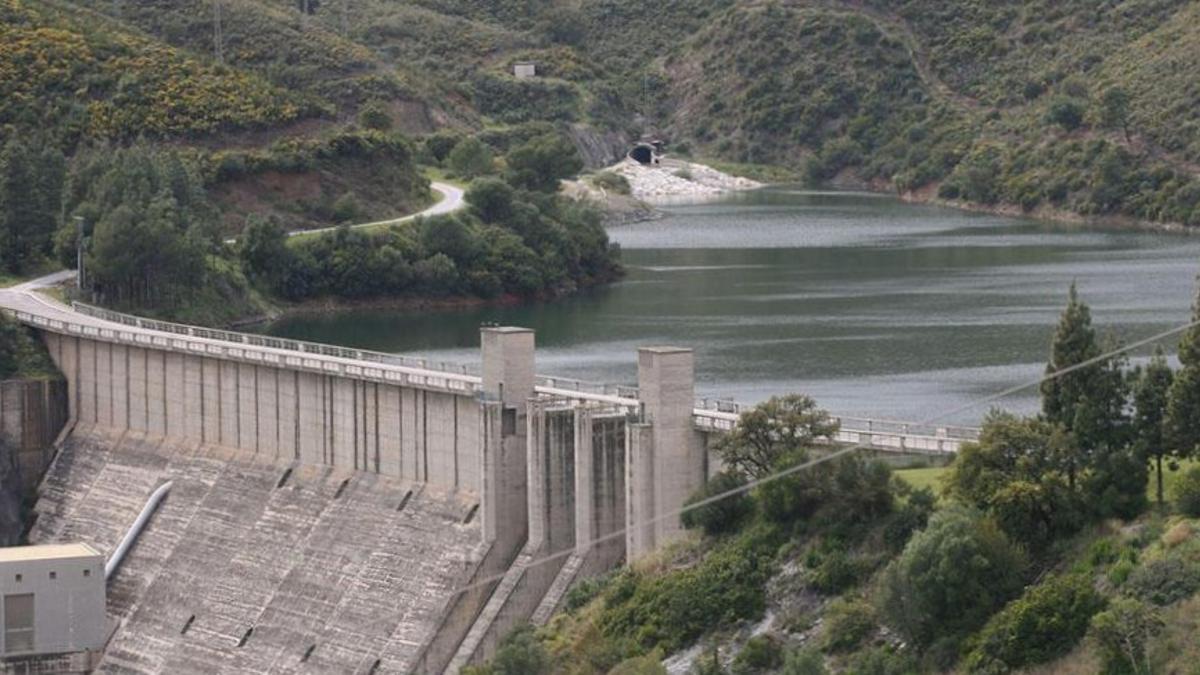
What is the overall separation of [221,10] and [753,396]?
94.5 m

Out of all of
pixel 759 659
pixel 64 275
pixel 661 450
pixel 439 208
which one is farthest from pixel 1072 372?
pixel 439 208

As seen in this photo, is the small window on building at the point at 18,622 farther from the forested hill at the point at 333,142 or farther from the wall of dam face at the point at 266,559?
the forested hill at the point at 333,142

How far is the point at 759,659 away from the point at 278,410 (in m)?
24.0

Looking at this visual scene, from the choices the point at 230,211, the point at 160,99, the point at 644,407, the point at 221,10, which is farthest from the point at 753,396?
the point at 221,10

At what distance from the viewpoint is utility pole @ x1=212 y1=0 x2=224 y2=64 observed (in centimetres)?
16300

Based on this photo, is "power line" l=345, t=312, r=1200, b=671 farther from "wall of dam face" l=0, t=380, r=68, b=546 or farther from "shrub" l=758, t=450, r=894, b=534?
"wall of dam face" l=0, t=380, r=68, b=546

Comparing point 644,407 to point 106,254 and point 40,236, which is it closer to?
point 106,254

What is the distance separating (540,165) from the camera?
145125 mm

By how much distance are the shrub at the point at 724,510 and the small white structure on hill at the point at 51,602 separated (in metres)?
19.8

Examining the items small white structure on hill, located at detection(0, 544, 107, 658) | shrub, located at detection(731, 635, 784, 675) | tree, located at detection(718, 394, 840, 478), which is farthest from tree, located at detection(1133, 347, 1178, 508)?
small white structure on hill, located at detection(0, 544, 107, 658)

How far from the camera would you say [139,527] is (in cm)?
7631

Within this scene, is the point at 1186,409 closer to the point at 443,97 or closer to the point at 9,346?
the point at 9,346

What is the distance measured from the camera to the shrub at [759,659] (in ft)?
175

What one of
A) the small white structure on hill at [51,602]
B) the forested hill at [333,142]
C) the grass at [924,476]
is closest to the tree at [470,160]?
the forested hill at [333,142]
